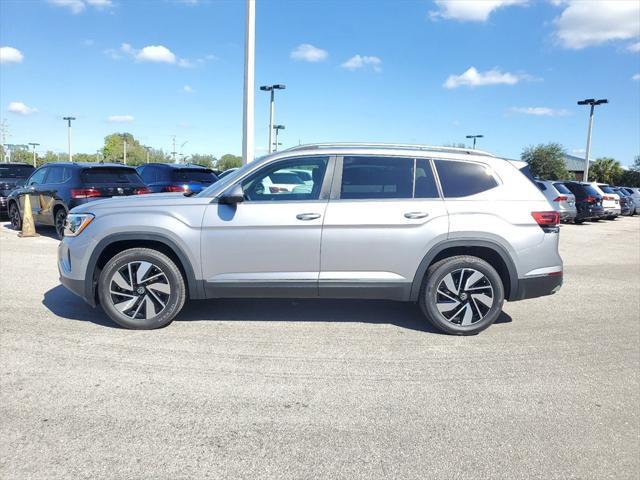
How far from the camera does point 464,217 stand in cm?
462

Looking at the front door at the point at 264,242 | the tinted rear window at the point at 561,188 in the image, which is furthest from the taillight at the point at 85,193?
the tinted rear window at the point at 561,188

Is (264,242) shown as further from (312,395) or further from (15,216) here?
(15,216)

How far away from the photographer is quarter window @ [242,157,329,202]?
182 inches

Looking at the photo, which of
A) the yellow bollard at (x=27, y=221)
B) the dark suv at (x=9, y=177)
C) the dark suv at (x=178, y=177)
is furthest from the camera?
the dark suv at (x=9, y=177)

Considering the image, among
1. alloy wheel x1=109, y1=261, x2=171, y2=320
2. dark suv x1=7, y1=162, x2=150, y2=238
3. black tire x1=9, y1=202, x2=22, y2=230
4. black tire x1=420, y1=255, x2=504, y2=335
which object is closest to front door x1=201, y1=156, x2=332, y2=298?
alloy wheel x1=109, y1=261, x2=171, y2=320

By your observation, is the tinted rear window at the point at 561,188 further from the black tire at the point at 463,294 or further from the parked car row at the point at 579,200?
the black tire at the point at 463,294

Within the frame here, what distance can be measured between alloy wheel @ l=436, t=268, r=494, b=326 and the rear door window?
944 millimetres

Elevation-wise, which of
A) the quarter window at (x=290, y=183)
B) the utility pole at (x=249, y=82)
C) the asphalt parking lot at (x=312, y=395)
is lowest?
the asphalt parking lot at (x=312, y=395)

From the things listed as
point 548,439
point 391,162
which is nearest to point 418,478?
point 548,439

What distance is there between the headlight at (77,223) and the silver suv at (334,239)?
0.05ft

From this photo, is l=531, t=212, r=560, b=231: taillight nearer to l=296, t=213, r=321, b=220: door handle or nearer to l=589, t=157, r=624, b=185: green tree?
l=296, t=213, r=321, b=220: door handle

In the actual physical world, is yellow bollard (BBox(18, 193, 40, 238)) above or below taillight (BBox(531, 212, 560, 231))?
below

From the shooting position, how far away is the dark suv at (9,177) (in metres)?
13.1

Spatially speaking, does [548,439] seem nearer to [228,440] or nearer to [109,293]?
[228,440]
